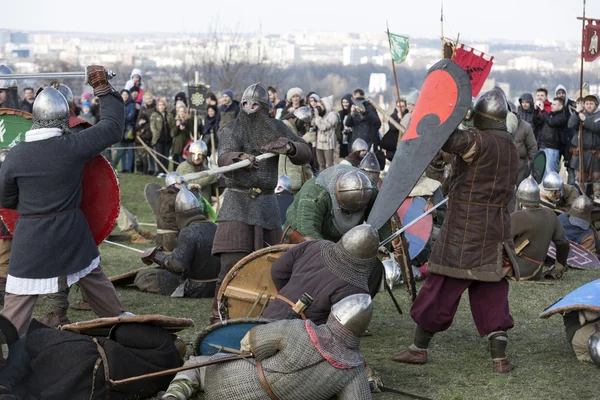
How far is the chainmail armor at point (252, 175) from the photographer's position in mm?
6645

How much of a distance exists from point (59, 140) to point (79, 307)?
2247 millimetres

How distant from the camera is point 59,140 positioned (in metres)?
5.44

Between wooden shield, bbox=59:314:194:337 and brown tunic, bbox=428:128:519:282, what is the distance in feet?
5.18

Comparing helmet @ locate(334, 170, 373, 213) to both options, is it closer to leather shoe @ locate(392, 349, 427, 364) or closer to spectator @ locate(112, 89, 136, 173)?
leather shoe @ locate(392, 349, 427, 364)

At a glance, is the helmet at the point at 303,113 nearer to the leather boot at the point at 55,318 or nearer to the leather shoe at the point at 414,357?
the leather boot at the point at 55,318

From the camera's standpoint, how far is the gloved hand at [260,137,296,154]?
6461mm

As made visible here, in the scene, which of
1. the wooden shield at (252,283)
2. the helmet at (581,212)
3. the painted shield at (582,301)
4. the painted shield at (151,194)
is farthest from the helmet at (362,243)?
the painted shield at (151,194)

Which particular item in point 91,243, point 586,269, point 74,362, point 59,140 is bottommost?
point 586,269

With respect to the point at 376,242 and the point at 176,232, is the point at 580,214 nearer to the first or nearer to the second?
Answer: the point at 176,232

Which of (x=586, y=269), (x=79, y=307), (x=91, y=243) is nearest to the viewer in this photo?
(x=91, y=243)

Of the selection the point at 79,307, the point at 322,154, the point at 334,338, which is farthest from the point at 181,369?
the point at 322,154

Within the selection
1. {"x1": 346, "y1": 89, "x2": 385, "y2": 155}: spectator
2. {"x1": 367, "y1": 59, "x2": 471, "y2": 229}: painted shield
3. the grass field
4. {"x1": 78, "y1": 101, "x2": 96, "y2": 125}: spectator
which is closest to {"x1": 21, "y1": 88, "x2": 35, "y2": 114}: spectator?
{"x1": 78, "y1": 101, "x2": 96, "y2": 125}: spectator

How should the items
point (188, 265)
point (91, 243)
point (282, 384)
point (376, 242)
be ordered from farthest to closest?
point (188, 265), point (91, 243), point (376, 242), point (282, 384)

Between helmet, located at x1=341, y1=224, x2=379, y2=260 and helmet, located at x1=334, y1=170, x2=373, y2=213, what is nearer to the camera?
helmet, located at x1=341, y1=224, x2=379, y2=260
